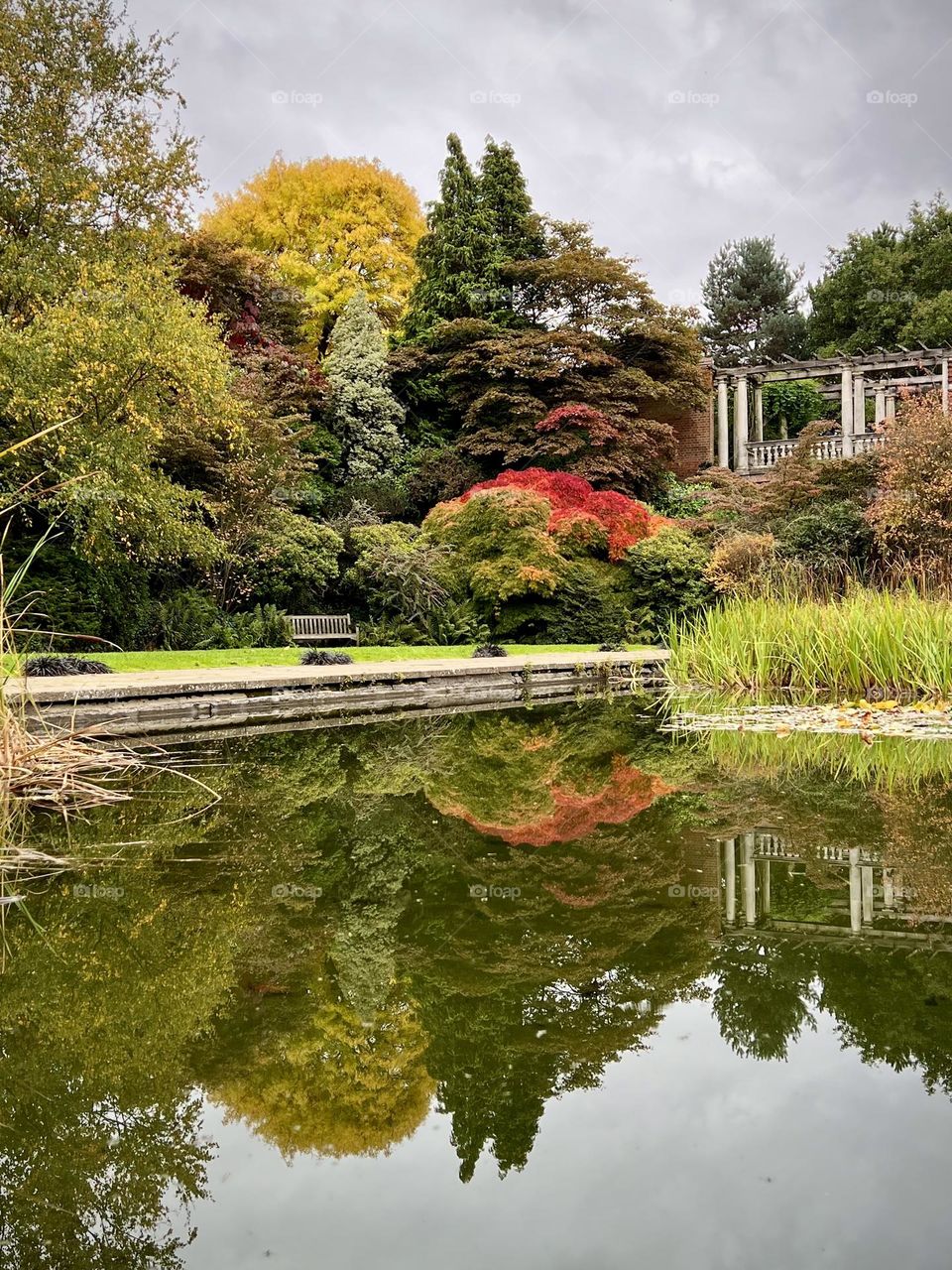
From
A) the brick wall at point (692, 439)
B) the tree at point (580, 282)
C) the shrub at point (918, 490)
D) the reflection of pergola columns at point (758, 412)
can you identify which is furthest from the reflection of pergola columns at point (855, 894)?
the reflection of pergola columns at point (758, 412)

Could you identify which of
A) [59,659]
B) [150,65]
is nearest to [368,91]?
[150,65]

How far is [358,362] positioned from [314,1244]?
67.4ft

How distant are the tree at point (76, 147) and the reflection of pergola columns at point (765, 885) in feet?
35.0

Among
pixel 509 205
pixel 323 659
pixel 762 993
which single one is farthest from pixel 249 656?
pixel 509 205

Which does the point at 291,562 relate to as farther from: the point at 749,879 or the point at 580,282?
the point at 749,879

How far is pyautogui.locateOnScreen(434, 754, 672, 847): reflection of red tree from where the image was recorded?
13.0 feet

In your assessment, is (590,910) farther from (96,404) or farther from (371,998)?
(96,404)

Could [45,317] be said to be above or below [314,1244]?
above

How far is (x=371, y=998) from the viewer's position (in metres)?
2.28

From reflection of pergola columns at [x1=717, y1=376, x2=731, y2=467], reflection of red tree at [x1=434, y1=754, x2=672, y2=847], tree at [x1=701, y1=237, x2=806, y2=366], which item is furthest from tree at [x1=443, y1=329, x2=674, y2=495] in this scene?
tree at [x1=701, y1=237, x2=806, y2=366]

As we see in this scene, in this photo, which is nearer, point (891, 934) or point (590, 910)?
point (891, 934)

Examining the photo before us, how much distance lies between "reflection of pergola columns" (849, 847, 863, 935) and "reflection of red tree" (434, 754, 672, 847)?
3.26 feet

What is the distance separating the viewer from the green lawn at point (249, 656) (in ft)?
35.7

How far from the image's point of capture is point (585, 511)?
57.6ft
